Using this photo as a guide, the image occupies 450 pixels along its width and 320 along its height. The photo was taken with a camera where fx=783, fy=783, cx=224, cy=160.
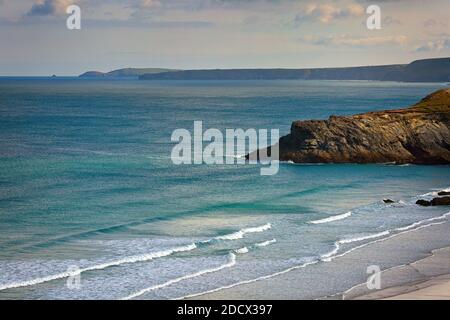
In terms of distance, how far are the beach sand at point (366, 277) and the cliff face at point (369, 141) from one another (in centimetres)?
3276

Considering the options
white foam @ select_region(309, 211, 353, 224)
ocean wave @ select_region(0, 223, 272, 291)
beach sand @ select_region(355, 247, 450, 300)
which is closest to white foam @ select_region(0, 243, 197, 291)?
ocean wave @ select_region(0, 223, 272, 291)

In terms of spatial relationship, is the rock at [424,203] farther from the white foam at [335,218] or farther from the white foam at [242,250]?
the white foam at [242,250]

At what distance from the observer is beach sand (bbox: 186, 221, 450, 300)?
27.1 m

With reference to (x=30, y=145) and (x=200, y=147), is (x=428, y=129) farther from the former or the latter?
(x=30, y=145)

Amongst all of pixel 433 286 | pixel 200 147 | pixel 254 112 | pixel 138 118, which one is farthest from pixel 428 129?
pixel 254 112

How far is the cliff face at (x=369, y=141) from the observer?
6912 cm

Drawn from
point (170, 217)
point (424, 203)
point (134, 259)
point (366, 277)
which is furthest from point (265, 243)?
point (424, 203)

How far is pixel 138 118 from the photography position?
128 meters

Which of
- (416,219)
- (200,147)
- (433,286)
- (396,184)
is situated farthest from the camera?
(200,147)

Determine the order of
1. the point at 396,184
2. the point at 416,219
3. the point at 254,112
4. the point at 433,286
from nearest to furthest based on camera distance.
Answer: the point at 433,286
the point at 416,219
the point at 396,184
the point at 254,112

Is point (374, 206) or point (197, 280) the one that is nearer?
point (197, 280)

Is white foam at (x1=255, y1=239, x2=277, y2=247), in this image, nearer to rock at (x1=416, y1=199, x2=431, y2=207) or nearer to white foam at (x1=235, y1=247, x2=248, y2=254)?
white foam at (x1=235, y1=247, x2=248, y2=254)

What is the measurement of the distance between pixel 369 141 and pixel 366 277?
4145 cm

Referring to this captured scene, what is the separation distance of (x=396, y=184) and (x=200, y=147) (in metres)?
29.0
